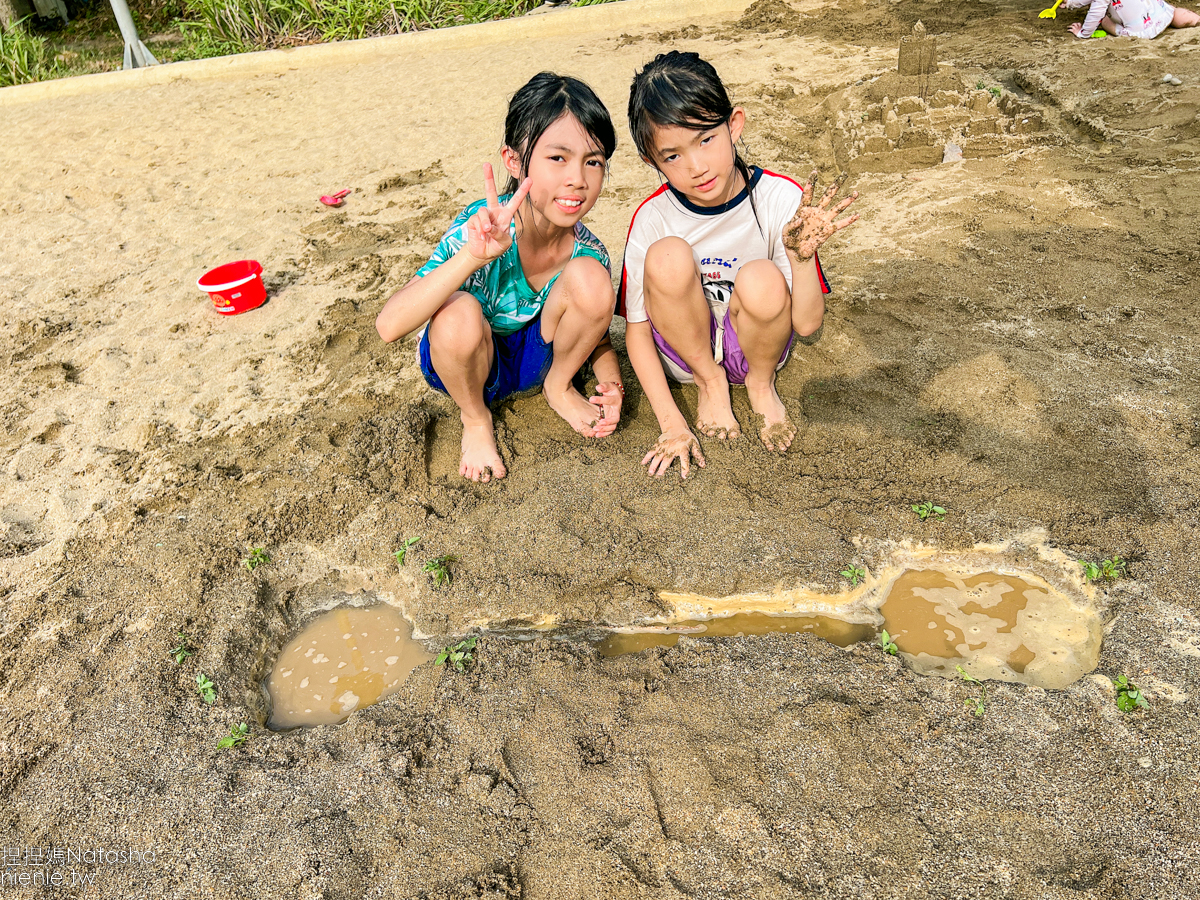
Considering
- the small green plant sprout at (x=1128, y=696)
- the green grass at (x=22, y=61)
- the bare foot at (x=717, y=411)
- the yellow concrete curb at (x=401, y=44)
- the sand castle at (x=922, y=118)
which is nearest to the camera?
the small green plant sprout at (x=1128, y=696)

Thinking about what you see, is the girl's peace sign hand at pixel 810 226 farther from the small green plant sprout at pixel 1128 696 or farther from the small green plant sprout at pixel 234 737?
the small green plant sprout at pixel 234 737

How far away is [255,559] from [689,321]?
1499 millimetres

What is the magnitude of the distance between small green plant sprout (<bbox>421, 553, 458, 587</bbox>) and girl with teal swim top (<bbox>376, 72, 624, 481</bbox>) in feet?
1.11

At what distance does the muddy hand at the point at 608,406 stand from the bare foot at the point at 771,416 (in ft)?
1.46

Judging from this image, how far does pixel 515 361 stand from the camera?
277cm

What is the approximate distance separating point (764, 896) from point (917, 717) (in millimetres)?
543

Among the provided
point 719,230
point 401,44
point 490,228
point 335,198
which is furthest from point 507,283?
point 401,44

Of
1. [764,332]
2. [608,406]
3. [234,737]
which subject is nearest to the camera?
[234,737]

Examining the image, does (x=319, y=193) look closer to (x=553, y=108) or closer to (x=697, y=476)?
(x=553, y=108)

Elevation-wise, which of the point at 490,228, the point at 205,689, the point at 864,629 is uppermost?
the point at 490,228

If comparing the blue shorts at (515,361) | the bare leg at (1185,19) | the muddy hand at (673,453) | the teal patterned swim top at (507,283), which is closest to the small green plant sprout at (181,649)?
the blue shorts at (515,361)

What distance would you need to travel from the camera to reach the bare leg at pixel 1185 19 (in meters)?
5.39

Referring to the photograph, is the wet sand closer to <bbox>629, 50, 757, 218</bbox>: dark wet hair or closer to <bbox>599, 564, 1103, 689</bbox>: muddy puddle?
<bbox>599, 564, 1103, 689</bbox>: muddy puddle

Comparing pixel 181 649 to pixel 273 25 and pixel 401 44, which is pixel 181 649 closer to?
pixel 401 44
